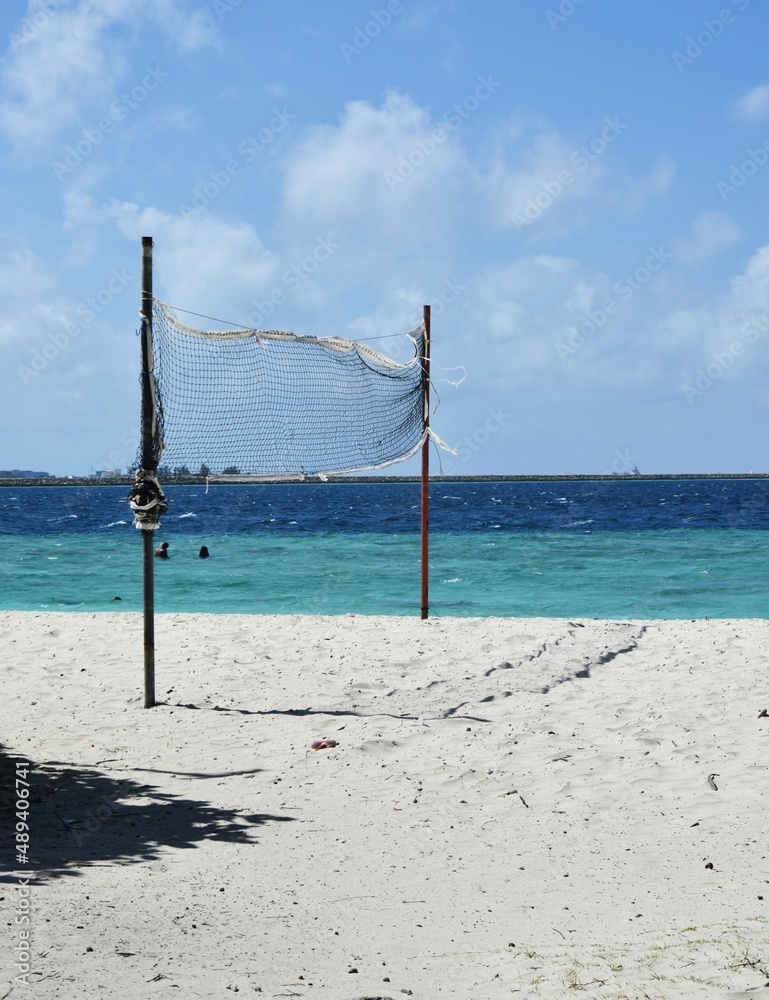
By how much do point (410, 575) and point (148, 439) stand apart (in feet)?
49.3

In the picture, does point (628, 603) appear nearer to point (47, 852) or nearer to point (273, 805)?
point (273, 805)

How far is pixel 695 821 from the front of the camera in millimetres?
5258

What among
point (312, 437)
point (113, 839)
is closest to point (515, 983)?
point (113, 839)

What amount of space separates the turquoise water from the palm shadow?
10627mm

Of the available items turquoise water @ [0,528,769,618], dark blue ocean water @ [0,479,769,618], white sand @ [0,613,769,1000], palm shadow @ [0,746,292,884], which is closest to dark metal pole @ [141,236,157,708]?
white sand @ [0,613,769,1000]

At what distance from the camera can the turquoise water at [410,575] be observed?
58.0ft

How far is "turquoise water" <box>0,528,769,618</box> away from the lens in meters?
17.7

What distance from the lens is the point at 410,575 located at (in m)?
22.5

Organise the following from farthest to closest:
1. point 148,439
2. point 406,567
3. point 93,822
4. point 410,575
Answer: point 406,567
point 410,575
point 148,439
point 93,822

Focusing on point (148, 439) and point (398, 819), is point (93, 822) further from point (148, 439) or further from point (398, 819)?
point (148, 439)

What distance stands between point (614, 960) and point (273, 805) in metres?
2.54

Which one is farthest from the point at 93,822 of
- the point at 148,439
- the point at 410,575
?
the point at 410,575

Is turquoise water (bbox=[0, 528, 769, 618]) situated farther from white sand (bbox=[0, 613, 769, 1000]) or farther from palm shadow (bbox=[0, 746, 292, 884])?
palm shadow (bbox=[0, 746, 292, 884])

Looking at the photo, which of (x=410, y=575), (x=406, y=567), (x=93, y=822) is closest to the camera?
(x=93, y=822)
